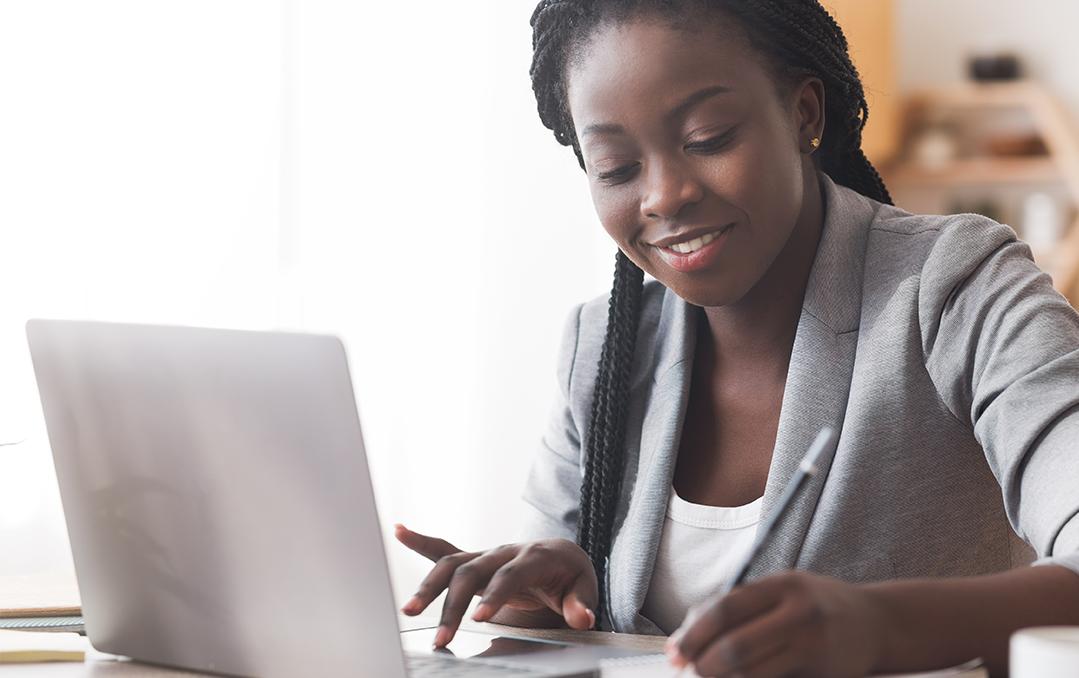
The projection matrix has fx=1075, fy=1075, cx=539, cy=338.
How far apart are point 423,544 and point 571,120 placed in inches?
20.6

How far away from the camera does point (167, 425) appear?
722 mm

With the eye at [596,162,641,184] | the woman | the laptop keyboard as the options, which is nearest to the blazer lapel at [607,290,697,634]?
the woman

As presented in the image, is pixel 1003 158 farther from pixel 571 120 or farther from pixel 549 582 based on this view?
pixel 549 582

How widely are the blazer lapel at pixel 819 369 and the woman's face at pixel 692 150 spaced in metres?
0.06

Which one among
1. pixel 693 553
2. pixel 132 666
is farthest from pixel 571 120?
pixel 132 666

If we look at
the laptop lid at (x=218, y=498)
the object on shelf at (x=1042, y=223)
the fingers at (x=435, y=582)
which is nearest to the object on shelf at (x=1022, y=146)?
the object on shelf at (x=1042, y=223)

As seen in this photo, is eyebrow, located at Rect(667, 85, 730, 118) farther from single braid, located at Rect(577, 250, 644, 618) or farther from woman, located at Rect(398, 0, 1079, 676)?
single braid, located at Rect(577, 250, 644, 618)

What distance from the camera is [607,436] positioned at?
Answer: 1.19 meters

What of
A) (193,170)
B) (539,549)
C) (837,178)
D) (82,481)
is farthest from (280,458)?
(193,170)

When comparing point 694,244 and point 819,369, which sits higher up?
A: point 694,244

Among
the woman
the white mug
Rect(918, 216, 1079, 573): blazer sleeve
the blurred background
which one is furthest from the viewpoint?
the blurred background

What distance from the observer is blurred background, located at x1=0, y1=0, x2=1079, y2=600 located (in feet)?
6.58

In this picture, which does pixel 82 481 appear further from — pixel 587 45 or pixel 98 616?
pixel 587 45

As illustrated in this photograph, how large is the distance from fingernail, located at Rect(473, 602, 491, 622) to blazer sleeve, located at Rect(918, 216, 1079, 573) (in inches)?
16.0
